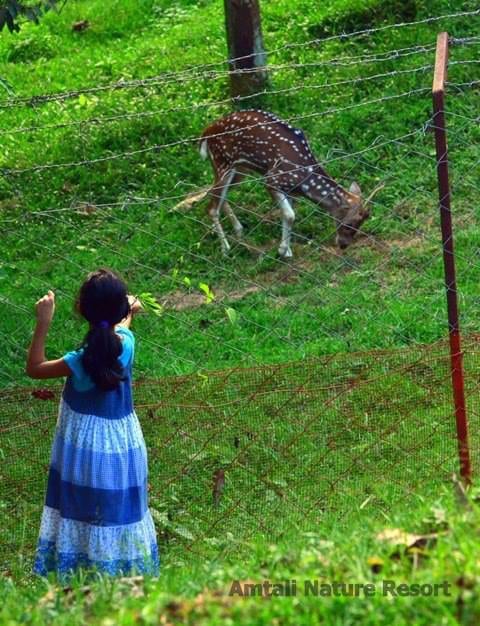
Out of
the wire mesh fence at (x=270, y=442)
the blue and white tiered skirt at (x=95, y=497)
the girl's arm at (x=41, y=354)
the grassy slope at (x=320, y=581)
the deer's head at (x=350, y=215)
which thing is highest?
the girl's arm at (x=41, y=354)

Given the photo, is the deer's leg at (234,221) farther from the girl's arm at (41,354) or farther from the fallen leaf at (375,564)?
the fallen leaf at (375,564)

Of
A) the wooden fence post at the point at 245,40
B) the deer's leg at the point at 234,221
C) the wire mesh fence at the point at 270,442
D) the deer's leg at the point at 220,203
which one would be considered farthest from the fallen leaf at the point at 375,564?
the wooden fence post at the point at 245,40

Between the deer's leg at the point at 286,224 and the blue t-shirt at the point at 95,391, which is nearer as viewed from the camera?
the blue t-shirt at the point at 95,391

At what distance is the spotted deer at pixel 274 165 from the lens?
9.84 metres

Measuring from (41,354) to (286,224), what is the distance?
530cm

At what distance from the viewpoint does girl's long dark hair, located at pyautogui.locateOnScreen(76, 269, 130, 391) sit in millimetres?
4645

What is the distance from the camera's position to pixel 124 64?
13.8 m

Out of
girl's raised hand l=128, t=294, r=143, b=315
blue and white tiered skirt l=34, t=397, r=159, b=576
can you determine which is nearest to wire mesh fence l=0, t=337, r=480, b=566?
blue and white tiered skirt l=34, t=397, r=159, b=576

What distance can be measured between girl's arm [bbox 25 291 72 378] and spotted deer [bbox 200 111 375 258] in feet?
16.2

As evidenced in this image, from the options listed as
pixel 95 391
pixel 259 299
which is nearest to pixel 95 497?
pixel 95 391

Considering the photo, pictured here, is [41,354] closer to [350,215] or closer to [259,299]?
[259,299]

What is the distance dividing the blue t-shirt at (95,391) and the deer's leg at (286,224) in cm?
485

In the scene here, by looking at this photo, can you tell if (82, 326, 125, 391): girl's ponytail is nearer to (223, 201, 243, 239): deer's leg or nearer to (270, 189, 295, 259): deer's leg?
(270, 189, 295, 259): deer's leg

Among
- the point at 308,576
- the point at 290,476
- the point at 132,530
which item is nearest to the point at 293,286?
the point at 290,476
